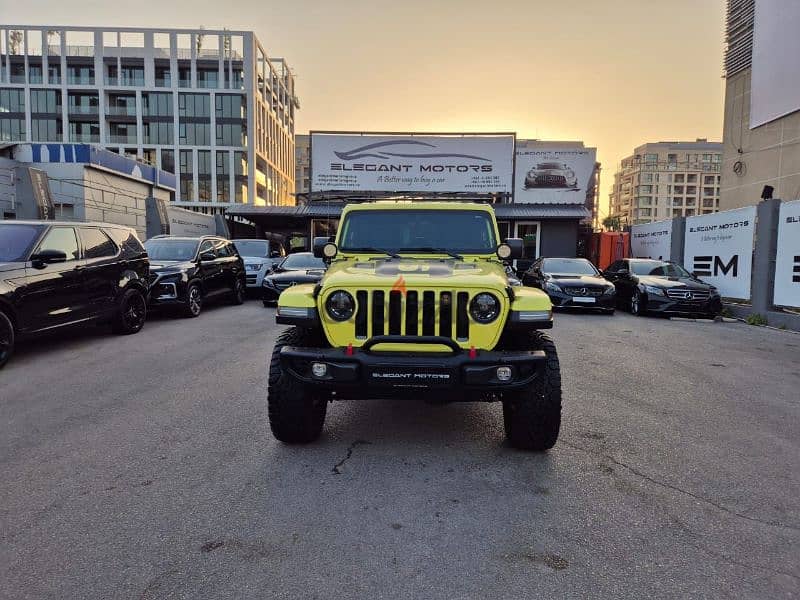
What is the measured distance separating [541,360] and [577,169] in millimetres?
24616

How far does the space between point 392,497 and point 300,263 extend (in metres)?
11.3

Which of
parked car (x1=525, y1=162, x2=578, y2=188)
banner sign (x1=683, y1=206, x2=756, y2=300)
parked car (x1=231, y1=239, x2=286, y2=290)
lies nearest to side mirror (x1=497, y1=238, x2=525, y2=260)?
banner sign (x1=683, y1=206, x2=756, y2=300)

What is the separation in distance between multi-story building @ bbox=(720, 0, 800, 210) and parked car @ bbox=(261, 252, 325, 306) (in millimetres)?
15244

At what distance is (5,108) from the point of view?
196ft

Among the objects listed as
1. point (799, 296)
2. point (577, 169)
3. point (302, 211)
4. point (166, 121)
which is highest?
point (166, 121)

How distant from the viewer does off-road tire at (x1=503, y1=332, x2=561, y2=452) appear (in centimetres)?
348

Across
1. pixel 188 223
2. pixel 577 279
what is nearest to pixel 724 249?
pixel 577 279

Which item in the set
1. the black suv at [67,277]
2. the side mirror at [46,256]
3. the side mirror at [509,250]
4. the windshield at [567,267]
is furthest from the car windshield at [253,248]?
the side mirror at [509,250]

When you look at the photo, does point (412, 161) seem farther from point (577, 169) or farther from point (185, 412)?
point (185, 412)

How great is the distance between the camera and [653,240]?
17.8 m

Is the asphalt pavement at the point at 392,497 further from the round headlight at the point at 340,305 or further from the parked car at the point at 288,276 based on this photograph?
the parked car at the point at 288,276

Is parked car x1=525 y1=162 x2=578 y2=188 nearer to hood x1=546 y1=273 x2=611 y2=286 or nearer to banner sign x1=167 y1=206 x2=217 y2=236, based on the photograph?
hood x1=546 y1=273 x2=611 y2=286

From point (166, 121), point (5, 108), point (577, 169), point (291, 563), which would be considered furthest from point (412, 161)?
point (5, 108)

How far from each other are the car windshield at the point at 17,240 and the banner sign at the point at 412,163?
58.1ft
